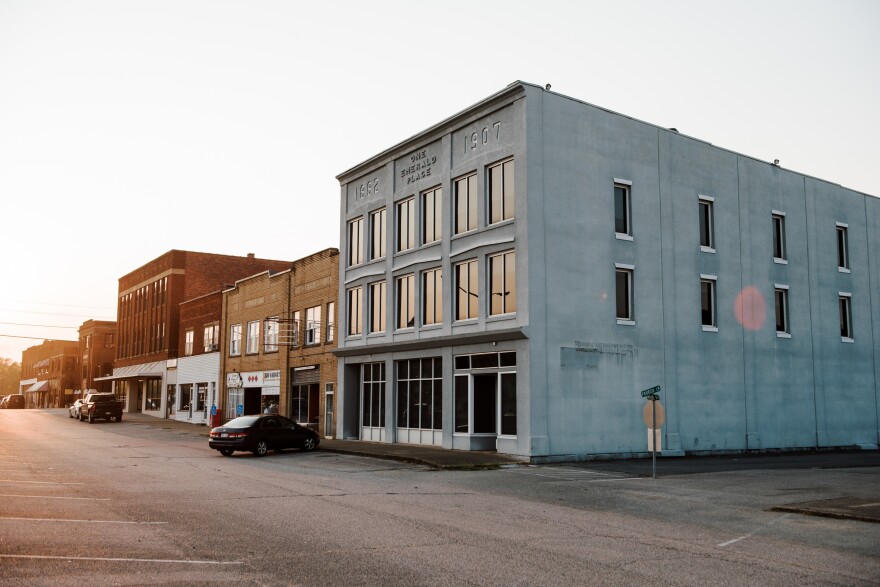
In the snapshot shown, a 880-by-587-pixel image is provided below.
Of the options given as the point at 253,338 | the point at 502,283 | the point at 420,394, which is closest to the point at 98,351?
the point at 253,338

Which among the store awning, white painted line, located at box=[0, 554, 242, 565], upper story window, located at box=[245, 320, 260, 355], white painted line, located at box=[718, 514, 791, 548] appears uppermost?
upper story window, located at box=[245, 320, 260, 355]

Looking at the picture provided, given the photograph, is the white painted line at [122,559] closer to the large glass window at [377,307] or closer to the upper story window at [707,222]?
the large glass window at [377,307]

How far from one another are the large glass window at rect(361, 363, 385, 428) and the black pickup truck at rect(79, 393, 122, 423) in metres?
27.0

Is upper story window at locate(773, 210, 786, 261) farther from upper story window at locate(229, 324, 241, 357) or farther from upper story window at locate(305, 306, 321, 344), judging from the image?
upper story window at locate(229, 324, 241, 357)

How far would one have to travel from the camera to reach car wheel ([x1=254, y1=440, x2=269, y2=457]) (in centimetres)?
2808

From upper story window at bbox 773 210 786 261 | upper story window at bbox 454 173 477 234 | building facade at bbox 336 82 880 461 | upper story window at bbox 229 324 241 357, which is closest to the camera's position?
building facade at bbox 336 82 880 461

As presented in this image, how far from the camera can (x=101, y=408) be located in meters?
55.1

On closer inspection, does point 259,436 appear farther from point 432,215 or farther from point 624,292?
point 624,292

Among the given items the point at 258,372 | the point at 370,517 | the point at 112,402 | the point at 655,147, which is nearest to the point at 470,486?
the point at 370,517

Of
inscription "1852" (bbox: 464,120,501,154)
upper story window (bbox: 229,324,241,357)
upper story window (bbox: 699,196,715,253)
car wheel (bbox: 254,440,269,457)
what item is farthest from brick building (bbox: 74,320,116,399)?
upper story window (bbox: 699,196,715,253)

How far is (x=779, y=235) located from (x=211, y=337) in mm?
36549

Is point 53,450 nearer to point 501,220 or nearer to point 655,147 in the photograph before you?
point 501,220

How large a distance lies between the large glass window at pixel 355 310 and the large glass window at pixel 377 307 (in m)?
0.62

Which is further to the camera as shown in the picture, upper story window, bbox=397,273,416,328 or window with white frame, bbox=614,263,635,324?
upper story window, bbox=397,273,416,328
